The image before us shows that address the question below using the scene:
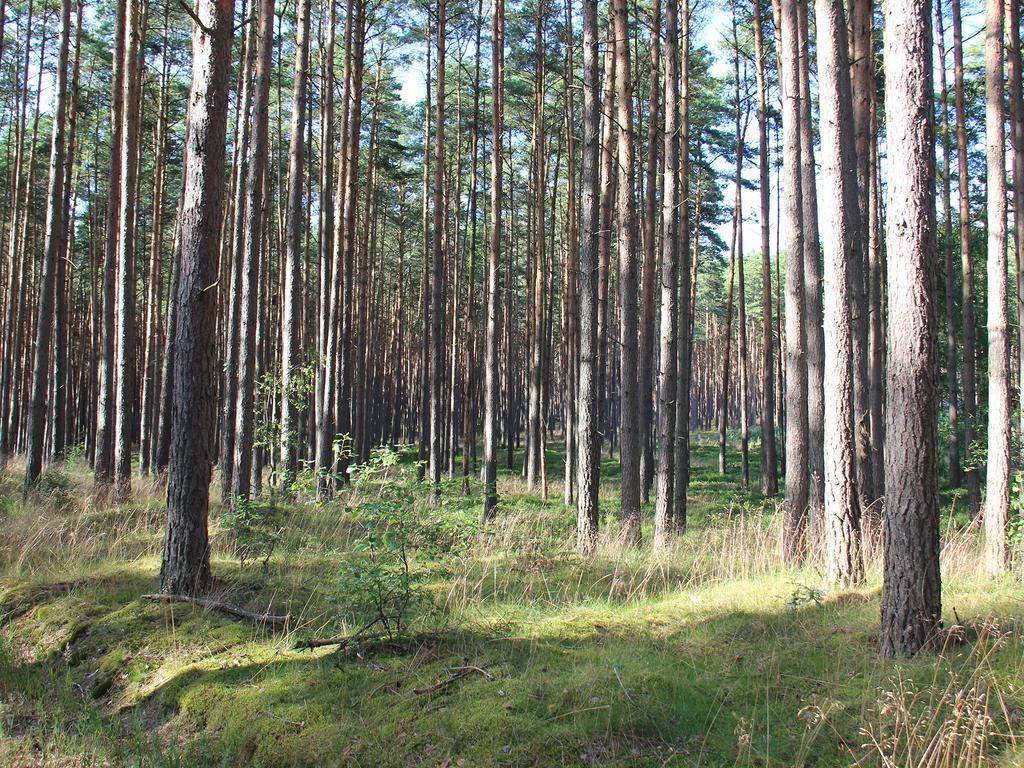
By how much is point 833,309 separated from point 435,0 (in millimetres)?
13238

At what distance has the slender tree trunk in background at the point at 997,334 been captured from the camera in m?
7.43

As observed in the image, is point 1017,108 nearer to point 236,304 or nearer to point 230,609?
point 236,304

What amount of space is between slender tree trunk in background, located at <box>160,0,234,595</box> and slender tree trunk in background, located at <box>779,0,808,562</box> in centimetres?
691

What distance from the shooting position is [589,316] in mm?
9250

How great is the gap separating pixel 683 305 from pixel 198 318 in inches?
461

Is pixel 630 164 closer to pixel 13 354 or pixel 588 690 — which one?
pixel 588 690

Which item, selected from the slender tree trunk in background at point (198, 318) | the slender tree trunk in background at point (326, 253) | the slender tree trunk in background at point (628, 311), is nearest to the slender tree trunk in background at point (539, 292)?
the slender tree trunk in background at point (326, 253)

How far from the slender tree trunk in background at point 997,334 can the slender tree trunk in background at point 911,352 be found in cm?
339

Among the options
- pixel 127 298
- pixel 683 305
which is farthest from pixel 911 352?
pixel 683 305

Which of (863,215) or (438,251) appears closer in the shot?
(863,215)

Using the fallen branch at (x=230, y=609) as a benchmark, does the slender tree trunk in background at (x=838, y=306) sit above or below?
above

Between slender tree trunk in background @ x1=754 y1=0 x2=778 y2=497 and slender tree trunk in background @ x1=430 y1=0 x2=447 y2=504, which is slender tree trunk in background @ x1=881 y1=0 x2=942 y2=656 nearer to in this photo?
slender tree trunk in background @ x1=430 y1=0 x2=447 y2=504

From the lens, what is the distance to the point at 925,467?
4.52 meters

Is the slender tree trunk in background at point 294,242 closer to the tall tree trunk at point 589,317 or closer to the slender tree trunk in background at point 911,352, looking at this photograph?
the tall tree trunk at point 589,317
